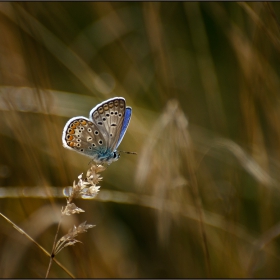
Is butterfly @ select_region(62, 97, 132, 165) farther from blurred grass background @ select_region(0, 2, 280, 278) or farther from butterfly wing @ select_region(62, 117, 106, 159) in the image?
blurred grass background @ select_region(0, 2, 280, 278)

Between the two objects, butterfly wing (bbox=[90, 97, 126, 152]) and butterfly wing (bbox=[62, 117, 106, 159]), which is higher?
butterfly wing (bbox=[90, 97, 126, 152])

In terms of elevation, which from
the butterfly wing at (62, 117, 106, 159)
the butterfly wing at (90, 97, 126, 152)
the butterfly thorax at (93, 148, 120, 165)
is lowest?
the butterfly thorax at (93, 148, 120, 165)

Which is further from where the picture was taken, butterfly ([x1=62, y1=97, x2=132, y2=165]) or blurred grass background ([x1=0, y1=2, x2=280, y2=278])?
blurred grass background ([x1=0, y1=2, x2=280, y2=278])

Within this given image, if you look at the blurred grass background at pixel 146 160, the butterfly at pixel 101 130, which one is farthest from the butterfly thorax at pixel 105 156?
the blurred grass background at pixel 146 160

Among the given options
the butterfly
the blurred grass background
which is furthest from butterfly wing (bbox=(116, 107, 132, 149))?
the blurred grass background

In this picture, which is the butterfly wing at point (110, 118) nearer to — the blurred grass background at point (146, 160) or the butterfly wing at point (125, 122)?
the butterfly wing at point (125, 122)

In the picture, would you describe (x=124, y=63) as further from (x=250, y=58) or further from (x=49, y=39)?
(x=250, y=58)

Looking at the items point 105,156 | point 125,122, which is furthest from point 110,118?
point 105,156

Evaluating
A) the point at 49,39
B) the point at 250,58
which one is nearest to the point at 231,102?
the point at 250,58
